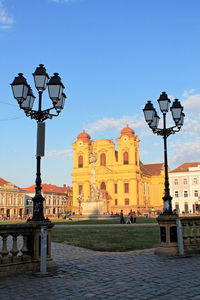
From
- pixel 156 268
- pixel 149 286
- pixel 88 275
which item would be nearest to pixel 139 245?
pixel 156 268

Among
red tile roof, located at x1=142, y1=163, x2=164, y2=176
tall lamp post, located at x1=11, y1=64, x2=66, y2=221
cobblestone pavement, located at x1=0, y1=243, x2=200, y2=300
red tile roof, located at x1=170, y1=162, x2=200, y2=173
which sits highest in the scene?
red tile roof, located at x1=142, y1=163, x2=164, y2=176

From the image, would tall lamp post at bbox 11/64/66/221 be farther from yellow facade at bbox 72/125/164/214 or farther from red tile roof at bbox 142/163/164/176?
red tile roof at bbox 142/163/164/176

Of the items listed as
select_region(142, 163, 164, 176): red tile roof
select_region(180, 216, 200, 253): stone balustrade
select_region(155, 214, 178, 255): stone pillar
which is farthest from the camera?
select_region(142, 163, 164, 176): red tile roof

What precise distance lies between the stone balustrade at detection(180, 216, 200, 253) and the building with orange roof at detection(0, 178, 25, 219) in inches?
3172

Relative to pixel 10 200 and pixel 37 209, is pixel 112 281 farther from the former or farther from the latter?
pixel 10 200

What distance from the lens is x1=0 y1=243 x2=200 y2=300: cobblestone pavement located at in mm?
6086

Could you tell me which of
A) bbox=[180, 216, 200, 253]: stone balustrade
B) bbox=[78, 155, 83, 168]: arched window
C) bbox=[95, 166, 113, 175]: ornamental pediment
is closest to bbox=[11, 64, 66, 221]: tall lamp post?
bbox=[180, 216, 200, 253]: stone balustrade

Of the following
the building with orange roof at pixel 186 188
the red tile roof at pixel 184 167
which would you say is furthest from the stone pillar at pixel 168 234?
the red tile roof at pixel 184 167

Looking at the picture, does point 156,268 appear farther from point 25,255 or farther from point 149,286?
point 25,255

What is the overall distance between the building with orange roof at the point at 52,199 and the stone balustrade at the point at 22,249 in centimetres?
9559

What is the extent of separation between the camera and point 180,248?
11047mm

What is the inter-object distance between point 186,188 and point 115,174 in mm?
19611

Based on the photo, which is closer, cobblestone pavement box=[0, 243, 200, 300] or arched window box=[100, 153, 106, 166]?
cobblestone pavement box=[0, 243, 200, 300]

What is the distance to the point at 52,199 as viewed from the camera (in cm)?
11262
